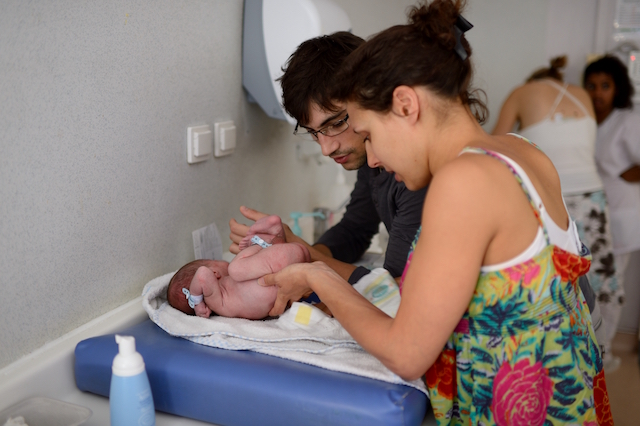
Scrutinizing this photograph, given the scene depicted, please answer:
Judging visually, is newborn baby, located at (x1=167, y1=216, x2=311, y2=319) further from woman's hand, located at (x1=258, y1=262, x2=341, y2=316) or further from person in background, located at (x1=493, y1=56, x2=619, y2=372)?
person in background, located at (x1=493, y1=56, x2=619, y2=372)

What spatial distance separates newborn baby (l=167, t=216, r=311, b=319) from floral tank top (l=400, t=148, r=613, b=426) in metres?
0.47

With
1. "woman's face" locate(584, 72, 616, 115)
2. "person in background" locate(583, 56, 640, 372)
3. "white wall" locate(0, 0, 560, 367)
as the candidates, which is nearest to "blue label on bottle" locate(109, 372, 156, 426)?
"white wall" locate(0, 0, 560, 367)

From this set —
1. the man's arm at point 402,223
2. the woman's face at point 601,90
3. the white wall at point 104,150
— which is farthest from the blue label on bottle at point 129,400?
the woman's face at point 601,90

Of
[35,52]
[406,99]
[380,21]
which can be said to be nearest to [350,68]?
[406,99]

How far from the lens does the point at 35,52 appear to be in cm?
104

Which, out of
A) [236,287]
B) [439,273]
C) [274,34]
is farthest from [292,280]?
[274,34]

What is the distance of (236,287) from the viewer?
4.33 feet

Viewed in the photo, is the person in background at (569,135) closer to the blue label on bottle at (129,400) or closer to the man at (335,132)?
the man at (335,132)

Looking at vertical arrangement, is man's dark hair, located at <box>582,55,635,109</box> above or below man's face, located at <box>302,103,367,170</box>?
above

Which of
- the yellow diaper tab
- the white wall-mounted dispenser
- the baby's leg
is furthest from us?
the white wall-mounted dispenser

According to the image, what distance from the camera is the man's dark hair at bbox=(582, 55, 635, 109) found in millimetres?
3061

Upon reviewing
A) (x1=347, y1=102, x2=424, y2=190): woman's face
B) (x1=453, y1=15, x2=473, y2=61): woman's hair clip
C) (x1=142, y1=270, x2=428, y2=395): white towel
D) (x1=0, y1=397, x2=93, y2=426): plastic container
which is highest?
(x1=453, y1=15, x2=473, y2=61): woman's hair clip

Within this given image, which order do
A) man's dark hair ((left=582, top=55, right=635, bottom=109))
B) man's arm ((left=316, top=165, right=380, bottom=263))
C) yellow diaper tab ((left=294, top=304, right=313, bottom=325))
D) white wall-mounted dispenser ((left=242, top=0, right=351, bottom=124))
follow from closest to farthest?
1. yellow diaper tab ((left=294, top=304, right=313, bottom=325))
2. white wall-mounted dispenser ((left=242, top=0, right=351, bottom=124))
3. man's arm ((left=316, top=165, right=380, bottom=263))
4. man's dark hair ((left=582, top=55, right=635, bottom=109))

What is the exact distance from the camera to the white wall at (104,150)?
1.04m
